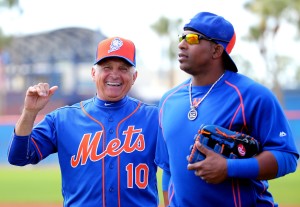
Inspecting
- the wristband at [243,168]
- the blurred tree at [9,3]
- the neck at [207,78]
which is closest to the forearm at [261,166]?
the wristband at [243,168]

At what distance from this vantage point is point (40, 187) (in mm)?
16000

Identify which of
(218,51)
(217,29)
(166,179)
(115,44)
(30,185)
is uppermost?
(217,29)

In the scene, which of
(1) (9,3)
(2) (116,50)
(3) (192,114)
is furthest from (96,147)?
(1) (9,3)

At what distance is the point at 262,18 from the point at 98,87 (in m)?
37.1

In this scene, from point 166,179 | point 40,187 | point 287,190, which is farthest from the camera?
point 40,187

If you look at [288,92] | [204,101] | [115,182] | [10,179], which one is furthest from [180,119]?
[288,92]

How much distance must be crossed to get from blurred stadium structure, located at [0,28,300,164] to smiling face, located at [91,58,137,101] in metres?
29.7

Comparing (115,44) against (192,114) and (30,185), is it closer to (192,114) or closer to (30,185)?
(192,114)

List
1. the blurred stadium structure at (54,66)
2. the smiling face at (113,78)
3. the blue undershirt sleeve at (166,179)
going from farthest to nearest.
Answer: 1. the blurred stadium structure at (54,66)
2. the smiling face at (113,78)
3. the blue undershirt sleeve at (166,179)

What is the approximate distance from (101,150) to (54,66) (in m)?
42.9

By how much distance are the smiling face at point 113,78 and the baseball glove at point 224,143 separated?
927 mm

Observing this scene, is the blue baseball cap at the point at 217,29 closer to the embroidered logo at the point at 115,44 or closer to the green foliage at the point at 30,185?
the embroidered logo at the point at 115,44

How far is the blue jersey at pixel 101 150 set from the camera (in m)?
3.98

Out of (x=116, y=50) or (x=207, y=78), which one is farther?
(x=116, y=50)
